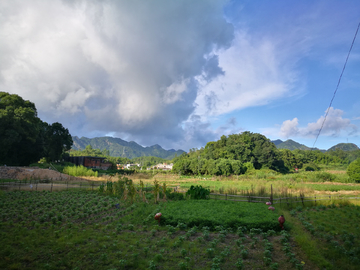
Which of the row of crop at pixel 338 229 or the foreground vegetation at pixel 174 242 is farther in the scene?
the row of crop at pixel 338 229

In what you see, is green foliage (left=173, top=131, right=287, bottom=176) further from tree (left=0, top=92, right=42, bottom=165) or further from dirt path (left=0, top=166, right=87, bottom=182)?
tree (left=0, top=92, right=42, bottom=165)

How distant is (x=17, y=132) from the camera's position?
35.6 meters

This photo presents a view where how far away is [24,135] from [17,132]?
3.58 m

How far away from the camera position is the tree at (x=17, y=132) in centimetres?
3444

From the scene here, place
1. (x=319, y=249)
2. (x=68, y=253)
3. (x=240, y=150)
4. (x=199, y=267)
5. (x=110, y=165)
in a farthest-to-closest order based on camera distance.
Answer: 1. (x=110, y=165)
2. (x=240, y=150)
3. (x=319, y=249)
4. (x=68, y=253)
5. (x=199, y=267)

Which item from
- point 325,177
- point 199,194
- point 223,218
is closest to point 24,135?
point 199,194

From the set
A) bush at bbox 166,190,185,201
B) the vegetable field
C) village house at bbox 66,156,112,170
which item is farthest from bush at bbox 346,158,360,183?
village house at bbox 66,156,112,170

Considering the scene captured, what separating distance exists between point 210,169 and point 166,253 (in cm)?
4465

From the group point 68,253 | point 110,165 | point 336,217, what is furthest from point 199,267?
point 110,165

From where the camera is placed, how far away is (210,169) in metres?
50.8

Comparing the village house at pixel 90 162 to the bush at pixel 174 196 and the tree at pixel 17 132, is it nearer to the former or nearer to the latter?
the tree at pixel 17 132

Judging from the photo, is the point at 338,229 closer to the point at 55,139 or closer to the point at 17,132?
the point at 17,132

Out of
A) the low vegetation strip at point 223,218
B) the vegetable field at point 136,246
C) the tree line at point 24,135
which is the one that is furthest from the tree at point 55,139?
the low vegetation strip at point 223,218

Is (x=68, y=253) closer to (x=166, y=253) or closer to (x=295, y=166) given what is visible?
(x=166, y=253)
